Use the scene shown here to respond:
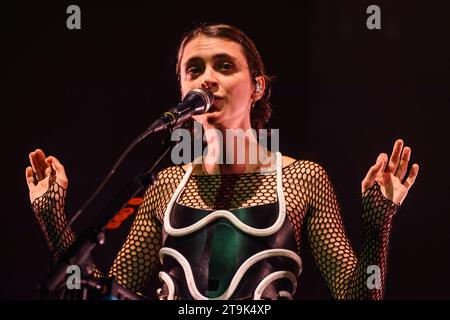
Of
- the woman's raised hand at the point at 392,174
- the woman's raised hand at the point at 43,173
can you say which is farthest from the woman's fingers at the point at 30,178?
the woman's raised hand at the point at 392,174

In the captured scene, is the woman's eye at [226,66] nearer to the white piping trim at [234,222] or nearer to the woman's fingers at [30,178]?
the white piping trim at [234,222]

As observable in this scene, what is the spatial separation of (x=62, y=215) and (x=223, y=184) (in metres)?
→ 0.46

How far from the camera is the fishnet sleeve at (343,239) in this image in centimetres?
167

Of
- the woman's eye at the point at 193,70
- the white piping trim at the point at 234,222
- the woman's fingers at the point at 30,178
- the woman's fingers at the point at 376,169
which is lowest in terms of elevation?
the white piping trim at the point at 234,222

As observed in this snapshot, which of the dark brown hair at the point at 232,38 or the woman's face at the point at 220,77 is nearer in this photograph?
the woman's face at the point at 220,77

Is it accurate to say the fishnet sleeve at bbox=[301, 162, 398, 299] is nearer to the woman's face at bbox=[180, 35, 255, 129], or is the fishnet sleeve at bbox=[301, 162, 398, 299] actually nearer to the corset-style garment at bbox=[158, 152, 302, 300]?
the corset-style garment at bbox=[158, 152, 302, 300]

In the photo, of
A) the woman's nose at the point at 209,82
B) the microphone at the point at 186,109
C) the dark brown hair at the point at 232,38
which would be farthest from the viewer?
the dark brown hair at the point at 232,38

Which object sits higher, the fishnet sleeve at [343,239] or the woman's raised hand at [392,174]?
the woman's raised hand at [392,174]

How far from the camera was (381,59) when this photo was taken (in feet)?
7.89

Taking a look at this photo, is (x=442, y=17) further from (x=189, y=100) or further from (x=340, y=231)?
(x=189, y=100)

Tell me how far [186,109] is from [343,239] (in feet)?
1.91

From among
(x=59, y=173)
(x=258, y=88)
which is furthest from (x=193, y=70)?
(x=59, y=173)

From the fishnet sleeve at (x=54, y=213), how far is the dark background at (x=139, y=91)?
74 cm
